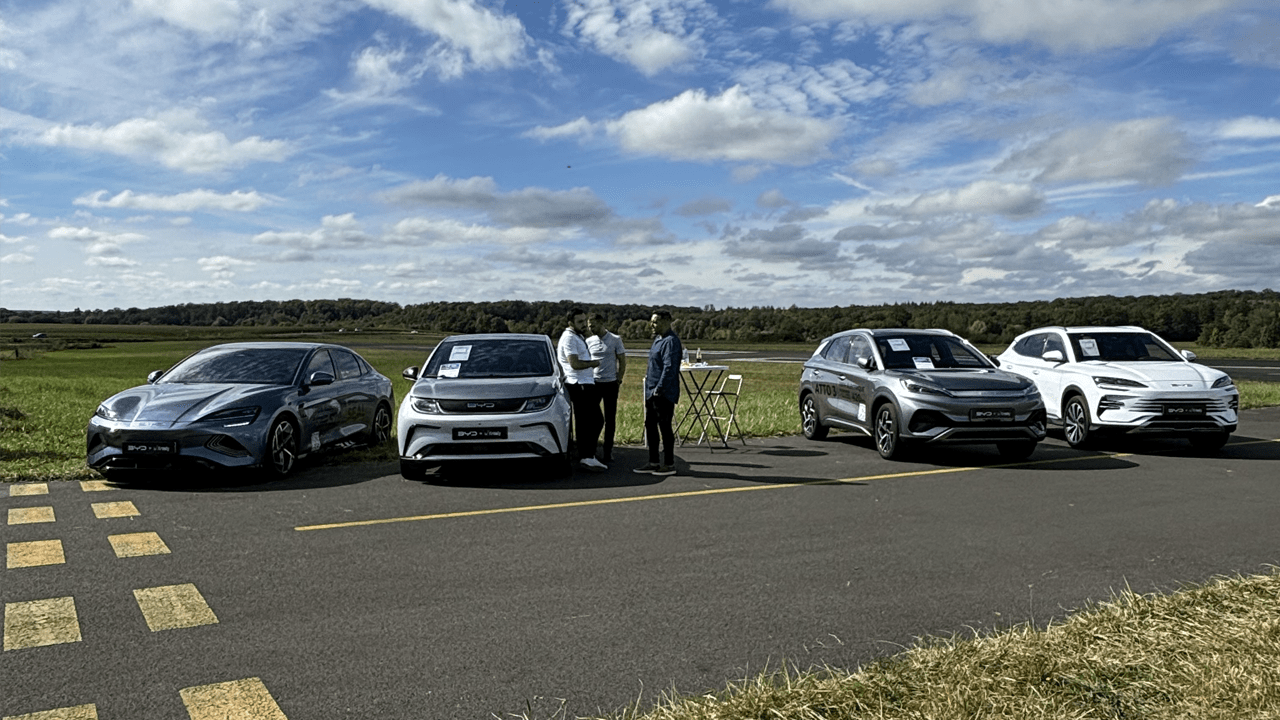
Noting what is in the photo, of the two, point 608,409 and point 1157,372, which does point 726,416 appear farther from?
point 1157,372

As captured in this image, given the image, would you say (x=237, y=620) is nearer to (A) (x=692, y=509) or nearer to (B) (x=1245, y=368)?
(A) (x=692, y=509)

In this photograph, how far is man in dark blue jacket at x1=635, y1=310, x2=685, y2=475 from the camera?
9.71 metres

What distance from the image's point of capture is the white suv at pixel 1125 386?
11633mm

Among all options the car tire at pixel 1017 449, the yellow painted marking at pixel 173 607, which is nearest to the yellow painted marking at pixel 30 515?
the yellow painted marking at pixel 173 607

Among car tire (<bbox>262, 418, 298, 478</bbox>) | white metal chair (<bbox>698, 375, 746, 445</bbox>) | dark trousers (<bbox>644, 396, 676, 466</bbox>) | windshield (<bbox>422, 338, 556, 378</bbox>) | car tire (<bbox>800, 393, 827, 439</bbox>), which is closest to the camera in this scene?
car tire (<bbox>262, 418, 298, 478</bbox>)

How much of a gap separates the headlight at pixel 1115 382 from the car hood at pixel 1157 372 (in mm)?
64

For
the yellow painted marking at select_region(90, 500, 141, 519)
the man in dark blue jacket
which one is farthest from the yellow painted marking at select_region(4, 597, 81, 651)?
the man in dark blue jacket

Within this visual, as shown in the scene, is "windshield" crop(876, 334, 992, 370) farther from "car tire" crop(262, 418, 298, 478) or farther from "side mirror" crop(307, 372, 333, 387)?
"car tire" crop(262, 418, 298, 478)

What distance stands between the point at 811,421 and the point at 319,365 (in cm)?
696

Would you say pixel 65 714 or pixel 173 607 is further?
pixel 173 607

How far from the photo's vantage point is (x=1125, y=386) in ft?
39.2

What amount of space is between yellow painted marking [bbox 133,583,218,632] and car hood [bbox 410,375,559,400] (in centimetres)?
423

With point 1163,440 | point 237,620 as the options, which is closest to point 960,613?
point 237,620

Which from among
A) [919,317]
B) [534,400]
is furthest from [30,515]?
[919,317]
